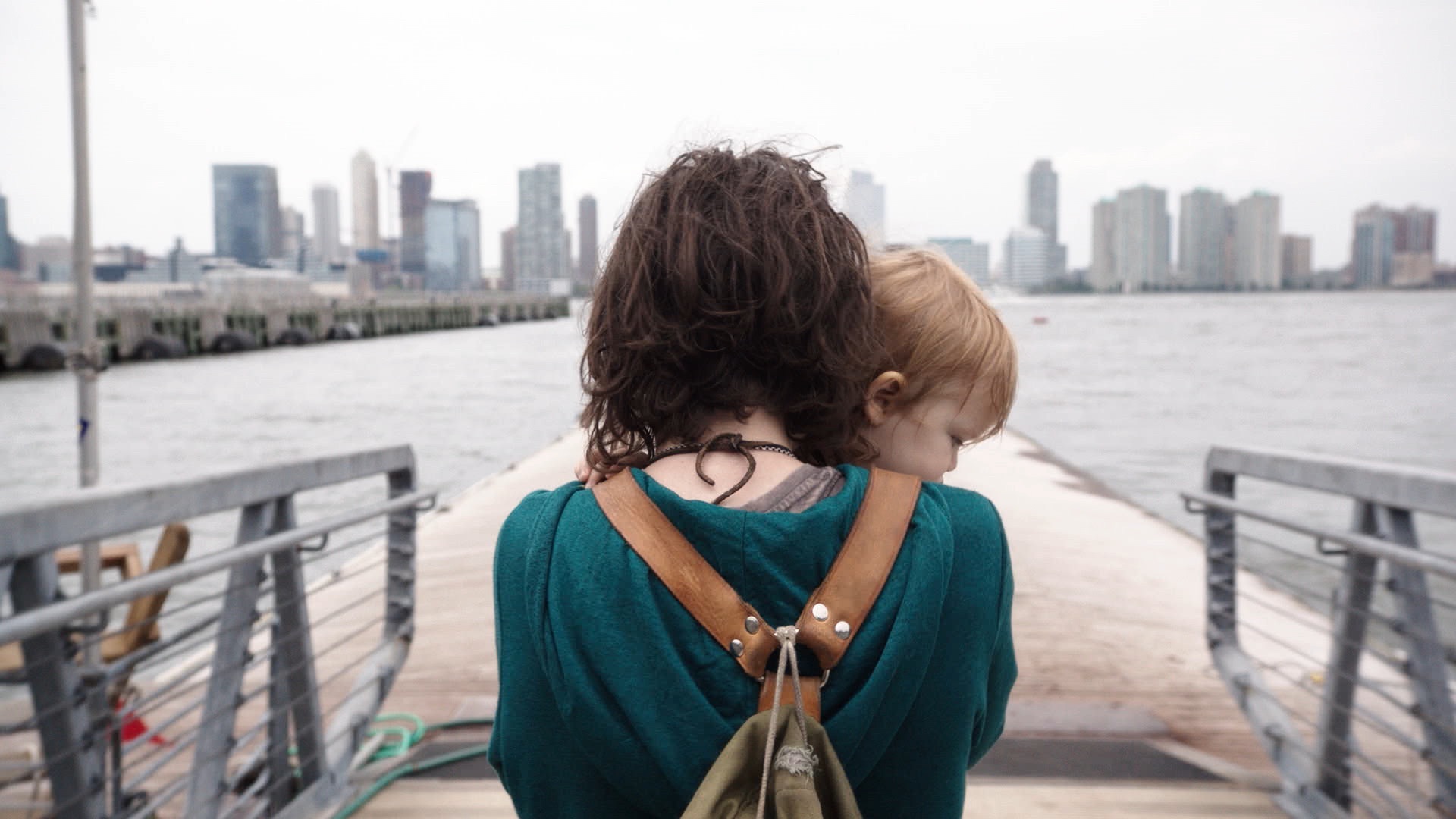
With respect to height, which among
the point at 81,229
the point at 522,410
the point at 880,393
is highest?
the point at 81,229

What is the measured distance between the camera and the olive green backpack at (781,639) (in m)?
1.08

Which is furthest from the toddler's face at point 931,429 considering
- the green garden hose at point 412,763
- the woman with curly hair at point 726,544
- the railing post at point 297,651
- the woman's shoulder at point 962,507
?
the green garden hose at point 412,763

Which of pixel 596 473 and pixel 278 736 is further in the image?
pixel 278 736

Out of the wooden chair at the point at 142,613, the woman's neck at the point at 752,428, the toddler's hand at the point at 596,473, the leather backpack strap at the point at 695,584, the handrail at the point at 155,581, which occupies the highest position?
the woman's neck at the point at 752,428

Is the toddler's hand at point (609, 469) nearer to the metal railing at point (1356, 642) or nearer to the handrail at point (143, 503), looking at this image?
the handrail at point (143, 503)

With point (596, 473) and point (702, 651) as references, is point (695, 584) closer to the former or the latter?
point (702, 651)

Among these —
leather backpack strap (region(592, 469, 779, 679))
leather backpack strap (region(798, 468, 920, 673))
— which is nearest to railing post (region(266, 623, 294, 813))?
leather backpack strap (region(592, 469, 779, 679))

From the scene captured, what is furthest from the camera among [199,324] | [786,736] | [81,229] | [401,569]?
[199,324]

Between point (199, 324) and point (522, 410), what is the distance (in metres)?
28.2

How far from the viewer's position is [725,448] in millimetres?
1298

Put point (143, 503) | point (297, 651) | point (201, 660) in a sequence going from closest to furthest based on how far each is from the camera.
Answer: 1. point (143, 503)
2. point (297, 651)
3. point (201, 660)

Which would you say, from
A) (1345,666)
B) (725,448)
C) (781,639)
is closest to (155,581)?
(725,448)

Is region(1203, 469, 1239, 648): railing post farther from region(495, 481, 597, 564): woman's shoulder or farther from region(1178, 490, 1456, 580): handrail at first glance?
region(495, 481, 597, 564): woman's shoulder

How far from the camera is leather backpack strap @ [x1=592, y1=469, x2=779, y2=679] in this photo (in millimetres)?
1128
